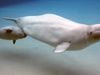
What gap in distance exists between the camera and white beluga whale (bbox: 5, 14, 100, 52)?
129 centimetres

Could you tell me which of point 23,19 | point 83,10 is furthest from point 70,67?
point 83,10

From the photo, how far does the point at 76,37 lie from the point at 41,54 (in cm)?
46

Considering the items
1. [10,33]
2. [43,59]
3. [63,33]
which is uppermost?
[63,33]

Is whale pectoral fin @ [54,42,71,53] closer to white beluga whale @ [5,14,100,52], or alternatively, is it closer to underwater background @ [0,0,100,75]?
white beluga whale @ [5,14,100,52]

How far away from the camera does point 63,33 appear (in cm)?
133

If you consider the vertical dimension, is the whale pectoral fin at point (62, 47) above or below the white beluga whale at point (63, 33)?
below

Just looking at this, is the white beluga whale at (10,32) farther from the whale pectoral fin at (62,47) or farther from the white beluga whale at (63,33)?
the whale pectoral fin at (62,47)

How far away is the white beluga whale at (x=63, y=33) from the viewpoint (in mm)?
1286

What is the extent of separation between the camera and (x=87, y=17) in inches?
93.9

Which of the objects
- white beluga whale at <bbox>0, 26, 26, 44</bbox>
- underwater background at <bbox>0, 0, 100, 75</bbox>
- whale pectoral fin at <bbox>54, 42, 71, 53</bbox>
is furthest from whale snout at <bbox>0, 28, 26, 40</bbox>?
whale pectoral fin at <bbox>54, 42, 71, 53</bbox>

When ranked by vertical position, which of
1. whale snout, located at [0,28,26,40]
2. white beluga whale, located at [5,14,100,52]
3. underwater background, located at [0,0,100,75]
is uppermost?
white beluga whale, located at [5,14,100,52]

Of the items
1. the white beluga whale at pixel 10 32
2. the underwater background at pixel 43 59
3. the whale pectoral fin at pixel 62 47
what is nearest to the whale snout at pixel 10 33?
the white beluga whale at pixel 10 32

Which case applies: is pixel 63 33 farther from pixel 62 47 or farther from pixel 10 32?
pixel 10 32

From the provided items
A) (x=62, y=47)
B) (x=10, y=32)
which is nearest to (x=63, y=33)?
(x=62, y=47)
